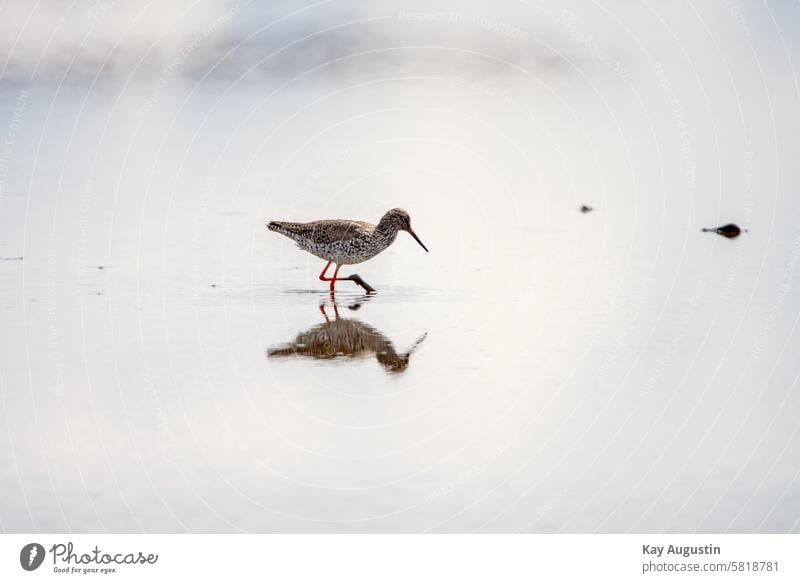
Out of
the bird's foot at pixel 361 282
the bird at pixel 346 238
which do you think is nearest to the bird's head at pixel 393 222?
the bird at pixel 346 238

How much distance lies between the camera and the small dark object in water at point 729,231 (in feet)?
67.8

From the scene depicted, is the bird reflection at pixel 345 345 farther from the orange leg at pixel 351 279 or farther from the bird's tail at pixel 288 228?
the bird's tail at pixel 288 228

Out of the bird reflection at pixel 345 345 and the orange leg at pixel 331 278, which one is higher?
the orange leg at pixel 331 278

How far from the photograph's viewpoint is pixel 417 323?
1399 cm

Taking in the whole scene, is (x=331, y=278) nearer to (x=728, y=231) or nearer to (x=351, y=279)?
(x=351, y=279)

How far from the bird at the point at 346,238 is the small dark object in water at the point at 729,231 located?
261 inches

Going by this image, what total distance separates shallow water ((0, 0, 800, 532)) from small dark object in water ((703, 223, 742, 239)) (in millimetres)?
390

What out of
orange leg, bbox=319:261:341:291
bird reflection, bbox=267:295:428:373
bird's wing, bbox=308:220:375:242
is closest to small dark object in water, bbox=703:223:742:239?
bird's wing, bbox=308:220:375:242

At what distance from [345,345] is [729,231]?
10591 mm

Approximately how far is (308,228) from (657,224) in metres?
7.53

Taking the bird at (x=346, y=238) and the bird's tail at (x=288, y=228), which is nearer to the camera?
the bird at (x=346, y=238)

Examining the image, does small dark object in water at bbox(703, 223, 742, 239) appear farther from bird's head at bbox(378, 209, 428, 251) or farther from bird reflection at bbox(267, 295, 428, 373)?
bird reflection at bbox(267, 295, 428, 373)

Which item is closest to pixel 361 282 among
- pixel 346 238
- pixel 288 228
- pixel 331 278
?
pixel 331 278

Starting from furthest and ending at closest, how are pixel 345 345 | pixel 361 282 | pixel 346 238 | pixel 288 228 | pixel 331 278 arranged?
1. pixel 288 228
2. pixel 346 238
3. pixel 331 278
4. pixel 361 282
5. pixel 345 345
